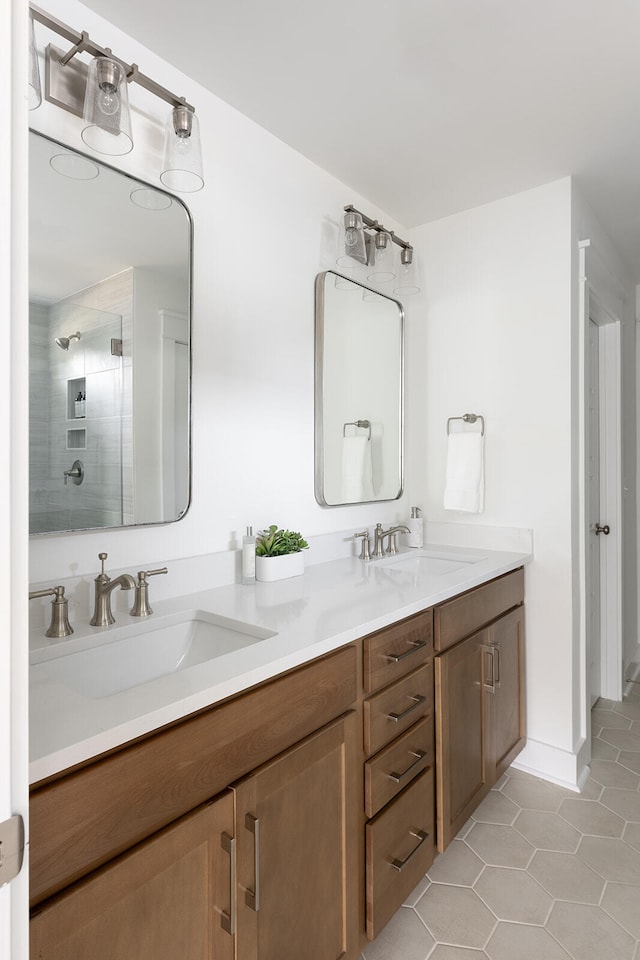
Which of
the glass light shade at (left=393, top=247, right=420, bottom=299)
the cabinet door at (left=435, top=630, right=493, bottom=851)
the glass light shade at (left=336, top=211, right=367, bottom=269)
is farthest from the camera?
the glass light shade at (left=393, top=247, right=420, bottom=299)

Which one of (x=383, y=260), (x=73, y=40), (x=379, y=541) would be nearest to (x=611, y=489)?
(x=379, y=541)

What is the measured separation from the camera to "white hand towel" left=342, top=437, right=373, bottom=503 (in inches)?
87.8

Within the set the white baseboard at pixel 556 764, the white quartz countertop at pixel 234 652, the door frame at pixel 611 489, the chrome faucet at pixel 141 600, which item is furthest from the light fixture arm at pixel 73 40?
the white baseboard at pixel 556 764

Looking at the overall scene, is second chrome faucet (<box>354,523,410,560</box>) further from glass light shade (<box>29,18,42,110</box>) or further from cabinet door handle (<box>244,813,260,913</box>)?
glass light shade (<box>29,18,42,110</box>)

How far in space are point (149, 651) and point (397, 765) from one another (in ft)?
2.34

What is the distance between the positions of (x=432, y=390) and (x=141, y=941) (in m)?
2.26

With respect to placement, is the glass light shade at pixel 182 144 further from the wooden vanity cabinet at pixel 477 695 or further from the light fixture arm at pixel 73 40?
the wooden vanity cabinet at pixel 477 695

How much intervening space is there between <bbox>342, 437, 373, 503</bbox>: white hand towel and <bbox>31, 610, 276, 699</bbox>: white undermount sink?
978 millimetres

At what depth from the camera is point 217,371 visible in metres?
1.70

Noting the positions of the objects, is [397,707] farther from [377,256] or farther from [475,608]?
[377,256]

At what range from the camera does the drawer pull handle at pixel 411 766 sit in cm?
142

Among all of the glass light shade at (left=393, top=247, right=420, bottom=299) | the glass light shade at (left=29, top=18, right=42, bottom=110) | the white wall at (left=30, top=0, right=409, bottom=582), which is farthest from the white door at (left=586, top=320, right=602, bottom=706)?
the glass light shade at (left=29, top=18, right=42, bottom=110)

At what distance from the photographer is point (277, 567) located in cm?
174

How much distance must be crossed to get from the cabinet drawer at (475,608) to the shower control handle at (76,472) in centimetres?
105
